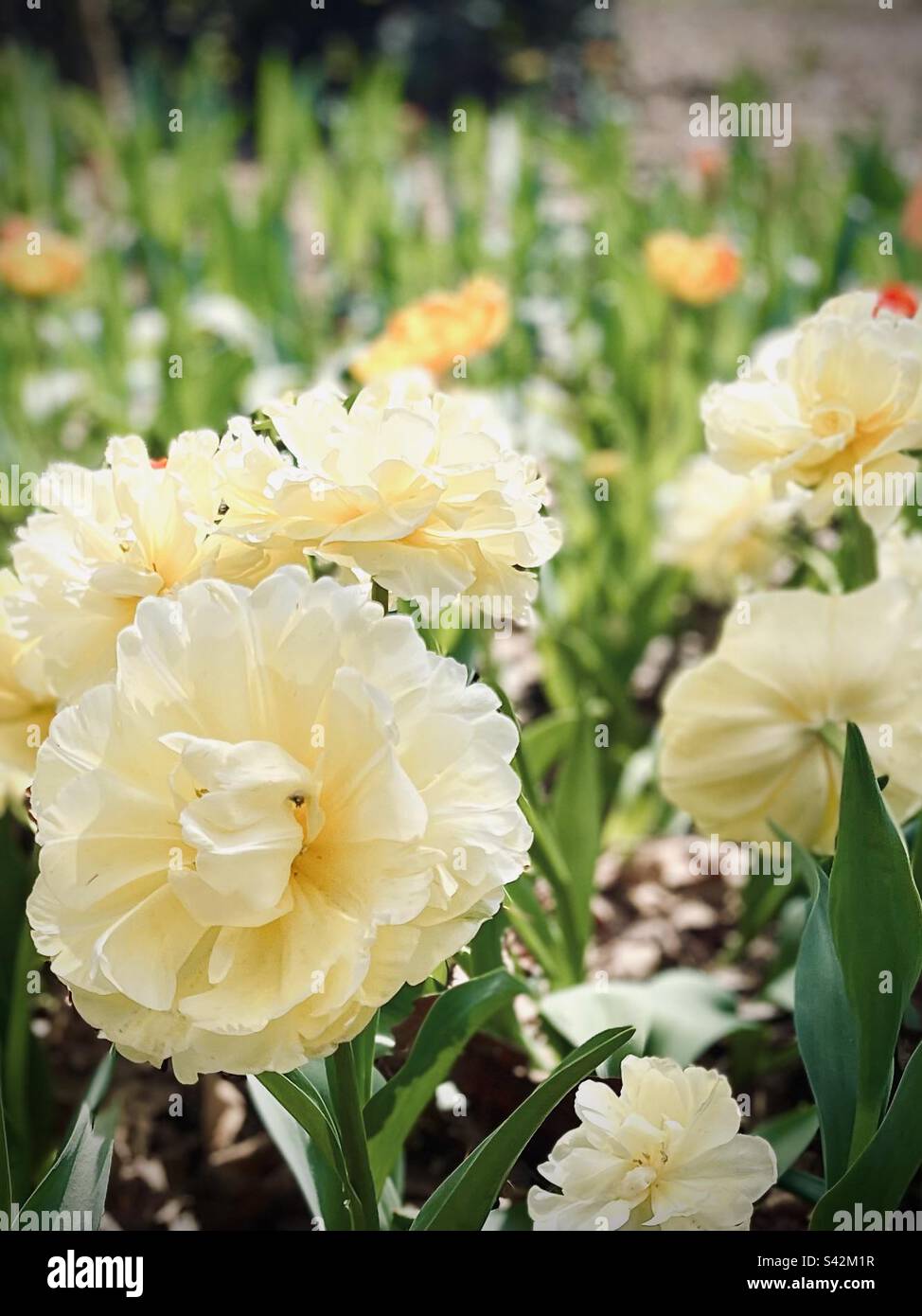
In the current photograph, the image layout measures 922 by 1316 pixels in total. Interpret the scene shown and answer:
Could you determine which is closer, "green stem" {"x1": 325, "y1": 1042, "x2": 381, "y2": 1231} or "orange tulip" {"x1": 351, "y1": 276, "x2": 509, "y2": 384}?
"green stem" {"x1": 325, "y1": 1042, "x2": 381, "y2": 1231}

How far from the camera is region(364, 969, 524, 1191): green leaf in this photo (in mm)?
907

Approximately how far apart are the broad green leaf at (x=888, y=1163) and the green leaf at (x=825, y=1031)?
0.15ft

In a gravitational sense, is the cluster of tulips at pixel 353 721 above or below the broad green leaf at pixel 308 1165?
above

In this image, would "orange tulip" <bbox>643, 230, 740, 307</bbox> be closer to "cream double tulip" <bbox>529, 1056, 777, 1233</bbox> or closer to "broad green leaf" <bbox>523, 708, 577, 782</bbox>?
"broad green leaf" <bbox>523, 708, 577, 782</bbox>

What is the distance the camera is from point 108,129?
4531mm

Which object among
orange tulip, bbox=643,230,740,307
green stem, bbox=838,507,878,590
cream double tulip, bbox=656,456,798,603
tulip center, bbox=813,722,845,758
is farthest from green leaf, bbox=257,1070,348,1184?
orange tulip, bbox=643,230,740,307

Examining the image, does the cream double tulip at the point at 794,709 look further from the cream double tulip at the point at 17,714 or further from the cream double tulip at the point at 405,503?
the cream double tulip at the point at 17,714

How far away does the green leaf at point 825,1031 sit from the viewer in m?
0.83

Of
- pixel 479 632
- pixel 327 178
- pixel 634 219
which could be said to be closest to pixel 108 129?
pixel 327 178

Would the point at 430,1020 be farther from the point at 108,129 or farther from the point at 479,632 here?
the point at 108,129

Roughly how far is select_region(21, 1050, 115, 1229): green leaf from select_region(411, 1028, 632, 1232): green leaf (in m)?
0.20

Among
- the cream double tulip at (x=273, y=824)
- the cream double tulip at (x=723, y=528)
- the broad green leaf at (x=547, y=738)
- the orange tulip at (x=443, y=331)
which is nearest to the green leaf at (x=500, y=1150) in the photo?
the cream double tulip at (x=273, y=824)

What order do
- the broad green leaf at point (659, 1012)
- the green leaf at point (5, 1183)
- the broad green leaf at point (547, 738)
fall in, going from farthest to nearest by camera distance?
the broad green leaf at point (547, 738) → the broad green leaf at point (659, 1012) → the green leaf at point (5, 1183)
